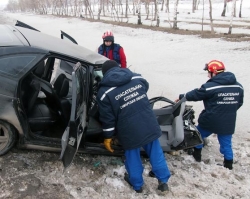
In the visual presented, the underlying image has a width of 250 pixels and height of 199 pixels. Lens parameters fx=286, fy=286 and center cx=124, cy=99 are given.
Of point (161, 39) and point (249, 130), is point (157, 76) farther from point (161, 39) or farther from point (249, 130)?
point (161, 39)

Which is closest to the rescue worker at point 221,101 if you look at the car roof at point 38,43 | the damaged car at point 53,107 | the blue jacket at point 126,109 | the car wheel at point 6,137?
the damaged car at point 53,107

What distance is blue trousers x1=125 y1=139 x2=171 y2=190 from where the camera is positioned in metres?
3.25

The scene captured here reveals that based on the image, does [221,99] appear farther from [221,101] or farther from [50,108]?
[50,108]

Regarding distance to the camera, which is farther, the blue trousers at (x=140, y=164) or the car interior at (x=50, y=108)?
the car interior at (x=50, y=108)

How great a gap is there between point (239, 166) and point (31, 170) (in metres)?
2.86

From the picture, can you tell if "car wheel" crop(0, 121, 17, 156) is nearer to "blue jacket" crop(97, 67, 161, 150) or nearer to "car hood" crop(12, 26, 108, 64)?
"car hood" crop(12, 26, 108, 64)

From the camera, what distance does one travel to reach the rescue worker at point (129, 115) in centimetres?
299

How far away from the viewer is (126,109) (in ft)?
10.00

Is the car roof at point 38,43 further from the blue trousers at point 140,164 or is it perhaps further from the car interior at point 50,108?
the blue trousers at point 140,164

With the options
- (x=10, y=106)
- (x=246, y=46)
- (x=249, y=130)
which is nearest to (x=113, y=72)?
(x=10, y=106)

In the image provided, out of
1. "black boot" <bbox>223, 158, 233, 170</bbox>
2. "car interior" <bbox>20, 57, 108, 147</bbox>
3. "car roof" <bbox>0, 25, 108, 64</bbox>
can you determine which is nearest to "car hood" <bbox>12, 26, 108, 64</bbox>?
"car roof" <bbox>0, 25, 108, 64</bbox>

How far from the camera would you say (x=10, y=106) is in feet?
10.3

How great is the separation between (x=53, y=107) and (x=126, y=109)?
1.30 m

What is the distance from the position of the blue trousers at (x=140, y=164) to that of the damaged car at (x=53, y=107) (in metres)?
0.48
